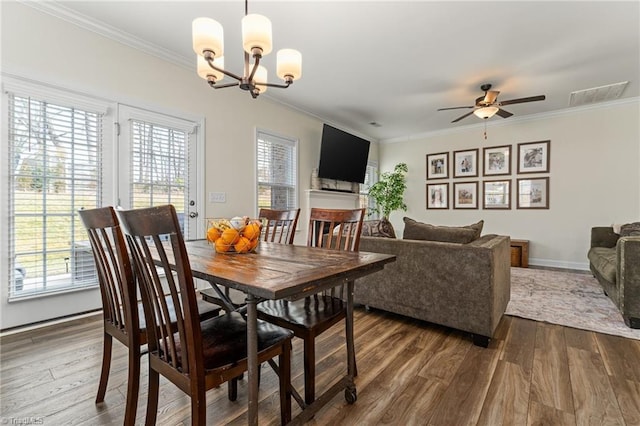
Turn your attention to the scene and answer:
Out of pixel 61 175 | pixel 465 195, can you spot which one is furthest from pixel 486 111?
pixel 61 175

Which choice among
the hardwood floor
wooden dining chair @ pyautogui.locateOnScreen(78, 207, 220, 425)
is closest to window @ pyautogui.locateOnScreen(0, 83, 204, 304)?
the hardwood floor

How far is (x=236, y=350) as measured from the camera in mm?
1122

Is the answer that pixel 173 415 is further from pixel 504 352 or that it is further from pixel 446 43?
pixel 446 43

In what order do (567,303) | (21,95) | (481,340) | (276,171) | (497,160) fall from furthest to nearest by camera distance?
(497,160), (276,171), (567,303), (21,95), (481,340)

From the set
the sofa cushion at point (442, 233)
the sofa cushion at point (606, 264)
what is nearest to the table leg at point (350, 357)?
the sofa cushion at point (442, 233)

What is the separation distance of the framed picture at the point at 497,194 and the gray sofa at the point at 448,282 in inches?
133

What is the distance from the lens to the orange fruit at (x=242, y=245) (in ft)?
5.24

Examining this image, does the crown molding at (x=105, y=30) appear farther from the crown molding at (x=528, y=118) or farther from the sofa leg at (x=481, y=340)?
the crown molding at (x=528, y=118)

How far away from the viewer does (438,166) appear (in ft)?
20.2

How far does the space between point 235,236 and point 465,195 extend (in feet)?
18.0

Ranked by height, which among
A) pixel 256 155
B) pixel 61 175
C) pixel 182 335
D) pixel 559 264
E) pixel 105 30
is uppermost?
pixel 105 30

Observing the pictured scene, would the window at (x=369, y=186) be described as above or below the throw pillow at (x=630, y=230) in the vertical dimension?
above

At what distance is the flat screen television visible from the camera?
503 cm

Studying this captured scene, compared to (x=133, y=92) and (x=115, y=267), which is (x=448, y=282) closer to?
(x=115, y=267)
